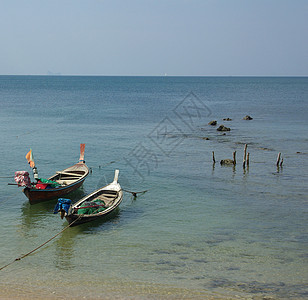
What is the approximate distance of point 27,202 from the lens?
2803 cm

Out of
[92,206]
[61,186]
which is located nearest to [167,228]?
[92,206]

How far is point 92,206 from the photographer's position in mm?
24609

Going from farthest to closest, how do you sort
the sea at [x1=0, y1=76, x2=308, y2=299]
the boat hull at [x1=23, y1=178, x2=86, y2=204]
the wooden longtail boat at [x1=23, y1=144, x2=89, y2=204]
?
the wooden longtail boat at [x1=23, y1=144, x2=89, y2=204] < the boat hull at [x1=23, y1=178, x2=86, y2=204] < the sea at [x1=0, y1=76, x2=308, y2=299]

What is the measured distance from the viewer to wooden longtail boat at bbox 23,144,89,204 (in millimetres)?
26925

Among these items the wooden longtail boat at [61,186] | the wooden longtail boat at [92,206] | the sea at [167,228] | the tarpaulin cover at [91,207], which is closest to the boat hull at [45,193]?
the wooden longtail boat at [61,186]

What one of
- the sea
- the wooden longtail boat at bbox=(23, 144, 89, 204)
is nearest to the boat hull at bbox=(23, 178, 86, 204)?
the wooden longtail boat at bbox=(23, 144, 89, 204)

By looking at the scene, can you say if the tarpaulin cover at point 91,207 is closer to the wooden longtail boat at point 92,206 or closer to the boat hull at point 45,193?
the wooden longtail boat at point 92,206

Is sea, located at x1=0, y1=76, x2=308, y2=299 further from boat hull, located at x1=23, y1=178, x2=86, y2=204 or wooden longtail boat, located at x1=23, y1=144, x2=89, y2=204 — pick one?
wooden longtail boat, located at x1=23, y1=144, x2=89, y2=204

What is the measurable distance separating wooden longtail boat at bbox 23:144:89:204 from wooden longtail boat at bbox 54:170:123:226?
2779 mm

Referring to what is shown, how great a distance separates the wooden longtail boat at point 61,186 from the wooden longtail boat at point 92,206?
2779 mm

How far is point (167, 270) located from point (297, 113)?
7507 centimetres

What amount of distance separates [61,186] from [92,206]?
16.7 ft

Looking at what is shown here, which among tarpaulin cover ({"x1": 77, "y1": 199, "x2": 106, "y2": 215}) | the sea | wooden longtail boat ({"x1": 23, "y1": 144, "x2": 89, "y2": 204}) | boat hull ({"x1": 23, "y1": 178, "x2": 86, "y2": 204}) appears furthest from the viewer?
wooden longtail boat ({"x1": 23, "y1": 144, "x2": 89, "y2": 204})

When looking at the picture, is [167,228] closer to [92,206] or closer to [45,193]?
[92,206]
